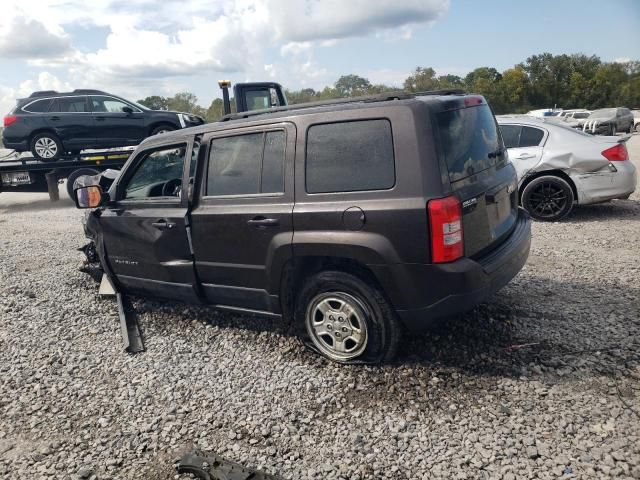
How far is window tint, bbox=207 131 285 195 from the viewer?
359 cm

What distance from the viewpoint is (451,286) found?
3.08m

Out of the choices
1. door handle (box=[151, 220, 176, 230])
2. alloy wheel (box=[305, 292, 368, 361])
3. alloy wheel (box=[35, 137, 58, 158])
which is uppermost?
alloy wheel (box=[35, 137, 58, 158])

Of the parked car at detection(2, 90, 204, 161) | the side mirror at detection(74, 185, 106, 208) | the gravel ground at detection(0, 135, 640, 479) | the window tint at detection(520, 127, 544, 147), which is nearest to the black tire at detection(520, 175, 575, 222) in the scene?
the window tint at detection(520, 127, 544, 147)

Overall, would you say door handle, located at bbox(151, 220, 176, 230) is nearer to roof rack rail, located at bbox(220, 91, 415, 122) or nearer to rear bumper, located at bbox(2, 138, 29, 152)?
roof rack rail, located at bbox(220, 91, 415, 122)

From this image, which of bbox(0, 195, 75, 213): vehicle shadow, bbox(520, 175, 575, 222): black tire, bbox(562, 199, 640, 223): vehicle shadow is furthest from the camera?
bbox(0, 195, 75, 213): vehicle shadow

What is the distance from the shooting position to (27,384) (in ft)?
12.1

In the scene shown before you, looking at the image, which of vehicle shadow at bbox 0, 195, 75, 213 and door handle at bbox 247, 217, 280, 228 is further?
vehicle shadow at bbox 0, 195, 75, 213

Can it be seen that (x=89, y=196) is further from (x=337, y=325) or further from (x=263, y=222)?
(x=337, y=325)

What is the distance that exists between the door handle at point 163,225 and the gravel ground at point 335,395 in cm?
95

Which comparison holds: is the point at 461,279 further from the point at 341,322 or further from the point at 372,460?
the point at 372,460

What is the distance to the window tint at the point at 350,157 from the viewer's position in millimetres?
3152

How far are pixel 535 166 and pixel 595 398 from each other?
5097 millimetres

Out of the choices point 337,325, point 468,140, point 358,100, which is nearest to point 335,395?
point 337,325

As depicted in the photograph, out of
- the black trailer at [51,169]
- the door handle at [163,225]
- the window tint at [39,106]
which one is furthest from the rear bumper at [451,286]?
the window tint at [39,106]
